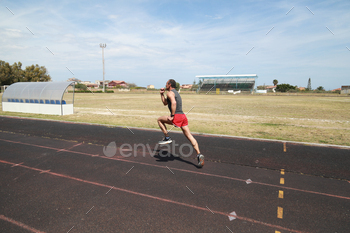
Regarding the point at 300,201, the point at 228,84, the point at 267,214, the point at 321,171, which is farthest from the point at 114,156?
the point at 228,84

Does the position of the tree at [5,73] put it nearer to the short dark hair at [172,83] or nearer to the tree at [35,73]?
the tree at [35,73]

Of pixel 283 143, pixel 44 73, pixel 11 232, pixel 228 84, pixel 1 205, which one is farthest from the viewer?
pixel 228 84

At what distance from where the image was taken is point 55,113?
17.4 meters

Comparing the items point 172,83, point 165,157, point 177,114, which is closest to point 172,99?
point 177,114

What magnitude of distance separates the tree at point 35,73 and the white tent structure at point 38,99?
208 ft

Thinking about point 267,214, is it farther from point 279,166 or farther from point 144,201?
point 279,166

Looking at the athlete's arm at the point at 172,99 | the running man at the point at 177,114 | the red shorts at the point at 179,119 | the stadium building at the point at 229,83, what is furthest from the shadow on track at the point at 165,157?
the stadium building at the point at 229,83

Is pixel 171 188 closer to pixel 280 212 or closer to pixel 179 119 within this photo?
pixel 179 119

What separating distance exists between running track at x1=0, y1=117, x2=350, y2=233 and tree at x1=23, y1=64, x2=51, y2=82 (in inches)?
3106

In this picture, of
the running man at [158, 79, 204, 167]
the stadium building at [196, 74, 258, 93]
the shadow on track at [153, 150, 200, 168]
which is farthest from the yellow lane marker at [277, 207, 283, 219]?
the stadium building at [196, 74, 258, 93]

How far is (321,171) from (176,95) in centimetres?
451

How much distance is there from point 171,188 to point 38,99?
714 inches

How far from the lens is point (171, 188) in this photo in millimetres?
4633

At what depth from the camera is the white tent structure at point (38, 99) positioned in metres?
17.3
